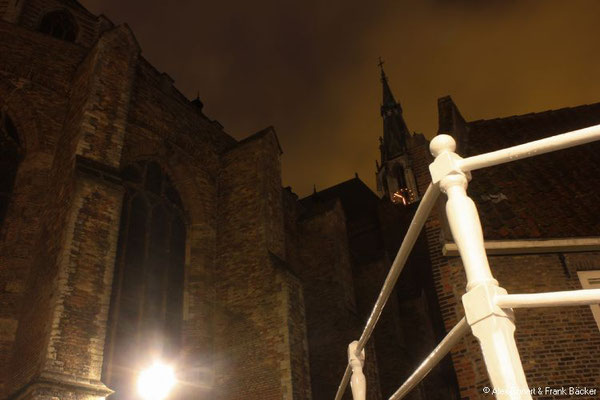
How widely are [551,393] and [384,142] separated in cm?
4229

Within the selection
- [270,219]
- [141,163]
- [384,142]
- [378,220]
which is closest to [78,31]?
[141,163]

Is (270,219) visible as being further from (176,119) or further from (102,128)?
(102,128)

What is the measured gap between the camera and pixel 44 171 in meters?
8.87

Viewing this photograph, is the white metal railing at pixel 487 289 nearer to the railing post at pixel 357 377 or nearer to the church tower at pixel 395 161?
the railing post at pixel 357 377

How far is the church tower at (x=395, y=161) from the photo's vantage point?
133ft

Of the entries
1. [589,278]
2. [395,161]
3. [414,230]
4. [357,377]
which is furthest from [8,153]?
[395,161]

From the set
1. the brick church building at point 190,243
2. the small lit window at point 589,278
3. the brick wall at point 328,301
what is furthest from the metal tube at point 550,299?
the brick wall at point 328,301

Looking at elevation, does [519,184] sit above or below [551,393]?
above

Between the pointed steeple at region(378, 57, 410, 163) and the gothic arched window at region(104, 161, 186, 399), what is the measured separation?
3539cm

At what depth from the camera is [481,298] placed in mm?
→ 1248

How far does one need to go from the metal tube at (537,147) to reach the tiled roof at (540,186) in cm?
542

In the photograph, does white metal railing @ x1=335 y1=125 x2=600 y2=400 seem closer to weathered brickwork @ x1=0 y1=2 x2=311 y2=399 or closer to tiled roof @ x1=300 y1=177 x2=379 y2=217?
weathered brickwork @ x1=0 y1=2 x2=311 y2=399

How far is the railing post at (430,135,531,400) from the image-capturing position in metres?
1.14

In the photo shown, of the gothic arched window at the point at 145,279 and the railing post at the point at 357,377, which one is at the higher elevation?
the gothic arched window at the point at 145,279
